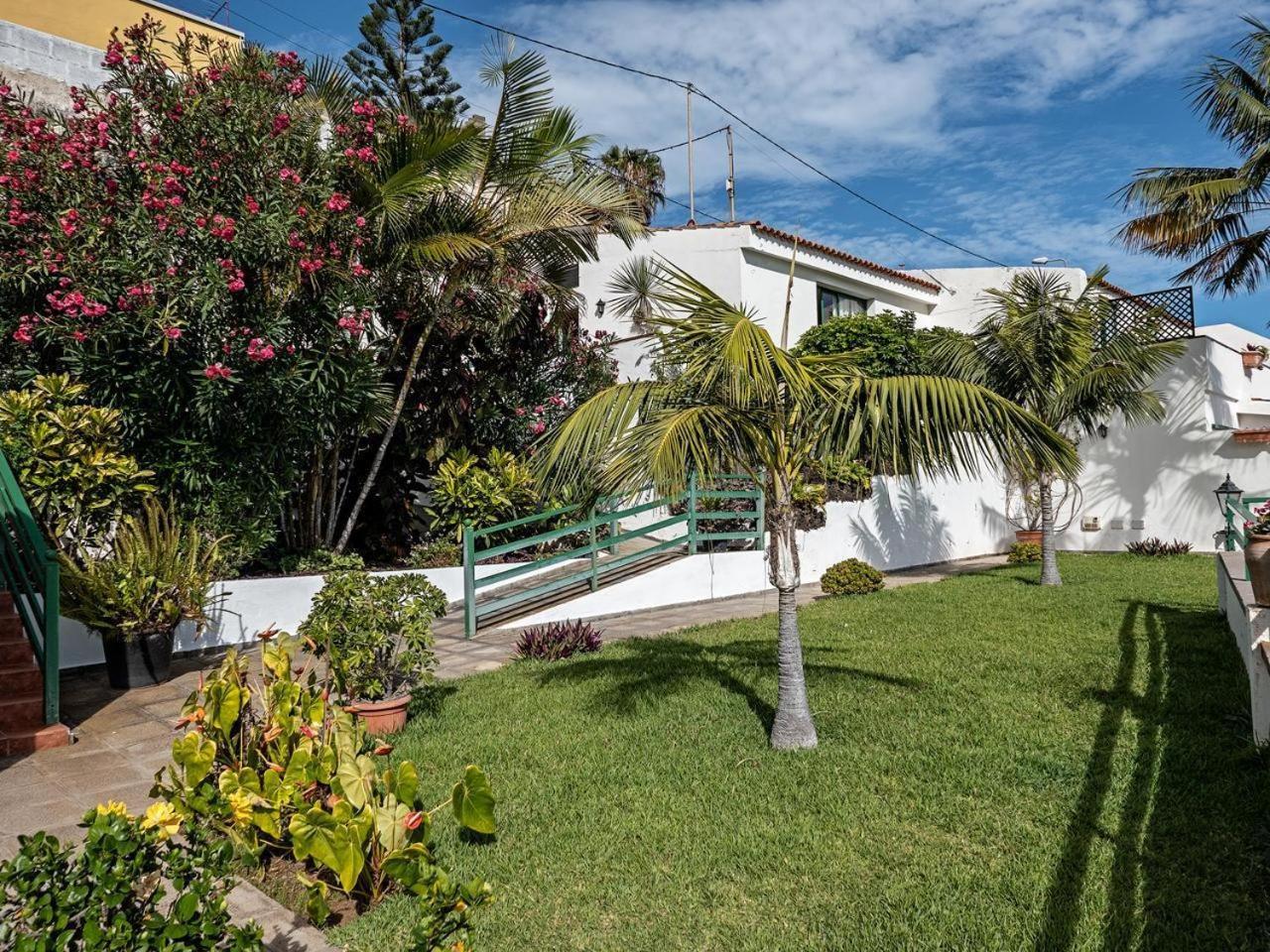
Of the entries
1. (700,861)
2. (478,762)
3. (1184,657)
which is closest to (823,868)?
(700,861)

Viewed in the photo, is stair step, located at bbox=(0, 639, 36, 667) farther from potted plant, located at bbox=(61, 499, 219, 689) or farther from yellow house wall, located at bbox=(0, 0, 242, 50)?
yellow house wall, located at bbox=(0, 0, 242, 50)

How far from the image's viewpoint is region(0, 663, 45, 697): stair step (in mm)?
6000

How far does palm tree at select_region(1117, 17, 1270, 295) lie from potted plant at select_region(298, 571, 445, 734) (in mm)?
14186

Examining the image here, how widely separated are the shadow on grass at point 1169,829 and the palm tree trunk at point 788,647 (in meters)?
1.66

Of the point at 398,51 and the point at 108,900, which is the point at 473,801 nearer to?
the point at 108,900

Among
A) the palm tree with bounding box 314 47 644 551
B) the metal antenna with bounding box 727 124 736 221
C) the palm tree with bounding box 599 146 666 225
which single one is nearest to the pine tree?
the palm tree with bounding box 599 146 666 225

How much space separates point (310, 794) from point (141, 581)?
432cm

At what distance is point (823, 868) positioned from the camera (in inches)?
156

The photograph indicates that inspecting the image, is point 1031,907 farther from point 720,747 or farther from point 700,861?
point 720,747

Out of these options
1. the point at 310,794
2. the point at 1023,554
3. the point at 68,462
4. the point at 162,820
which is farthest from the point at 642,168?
the point at 162,820

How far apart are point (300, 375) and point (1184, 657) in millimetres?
8717

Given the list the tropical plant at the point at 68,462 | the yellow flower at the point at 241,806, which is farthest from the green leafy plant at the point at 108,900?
the tropical plant at the point at 68,462

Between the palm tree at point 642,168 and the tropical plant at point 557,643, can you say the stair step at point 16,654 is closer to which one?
the tropical plant at point 557,643

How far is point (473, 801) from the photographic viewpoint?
3949 millimetres
